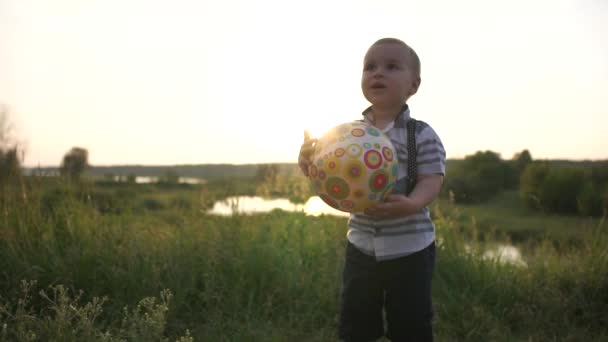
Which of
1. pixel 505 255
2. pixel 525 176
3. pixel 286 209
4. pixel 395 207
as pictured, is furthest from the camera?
pixel 525 176

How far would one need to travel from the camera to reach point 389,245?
1949 mm

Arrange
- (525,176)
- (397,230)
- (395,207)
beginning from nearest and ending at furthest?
(395,207) → (397,230) → (525,176)

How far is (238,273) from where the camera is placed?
3.40 meters

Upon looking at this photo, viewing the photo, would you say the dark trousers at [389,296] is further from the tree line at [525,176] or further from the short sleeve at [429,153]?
the tree line at [525,176]

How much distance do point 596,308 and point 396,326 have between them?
2.44 meters

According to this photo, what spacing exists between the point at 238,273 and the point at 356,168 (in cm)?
201

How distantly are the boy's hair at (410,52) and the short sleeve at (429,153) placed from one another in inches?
12.2

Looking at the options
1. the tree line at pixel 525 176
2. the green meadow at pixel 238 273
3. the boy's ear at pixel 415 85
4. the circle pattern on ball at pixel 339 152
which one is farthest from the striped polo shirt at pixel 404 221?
the tree line at pixel 525 176

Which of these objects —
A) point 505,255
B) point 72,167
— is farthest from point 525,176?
point 72,167

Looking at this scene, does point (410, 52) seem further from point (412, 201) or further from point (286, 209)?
point (286, 209)

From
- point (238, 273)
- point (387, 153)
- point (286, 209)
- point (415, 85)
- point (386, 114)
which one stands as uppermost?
point (415, 85)

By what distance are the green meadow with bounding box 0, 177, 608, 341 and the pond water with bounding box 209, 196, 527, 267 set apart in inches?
2.6

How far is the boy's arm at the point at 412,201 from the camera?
1.75 meters

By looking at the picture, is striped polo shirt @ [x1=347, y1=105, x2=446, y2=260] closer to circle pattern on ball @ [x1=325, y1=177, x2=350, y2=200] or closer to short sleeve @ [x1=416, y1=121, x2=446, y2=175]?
short sleeve @ [x1=416, y1=121, x2=446, y2=175]
